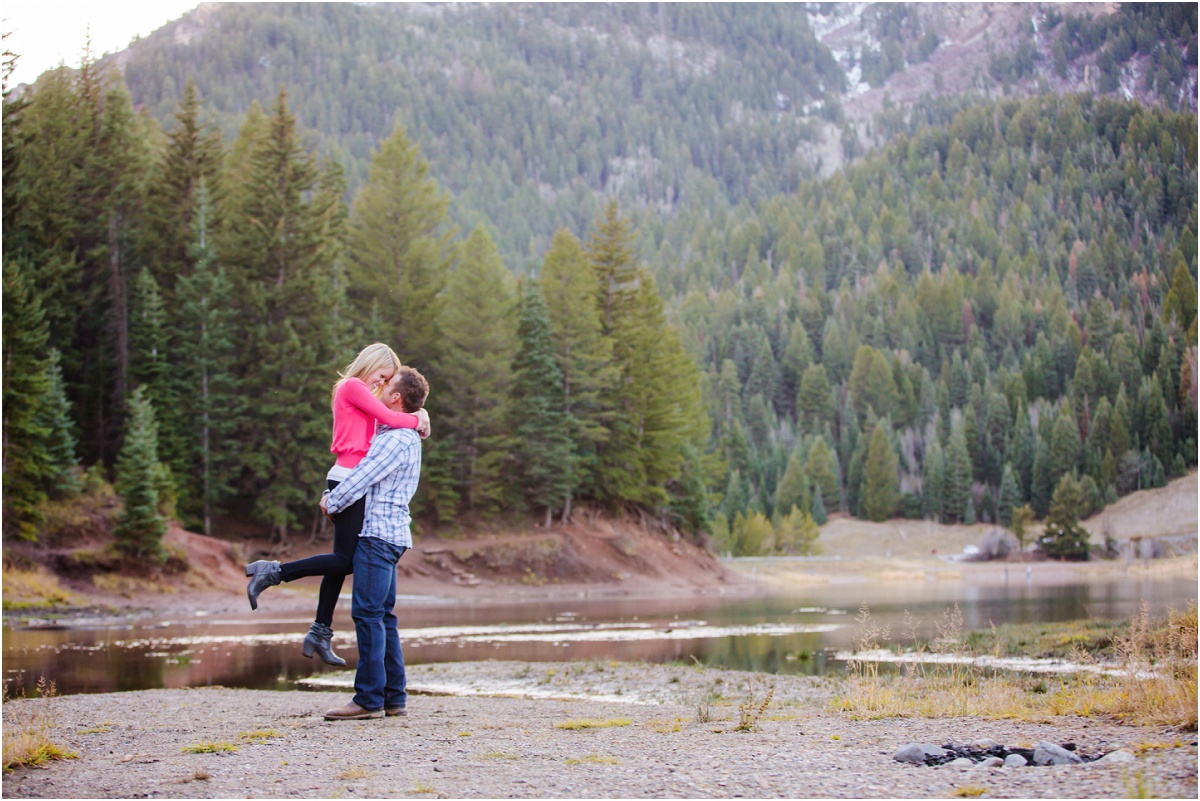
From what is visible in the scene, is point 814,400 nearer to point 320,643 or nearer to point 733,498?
point 733,498

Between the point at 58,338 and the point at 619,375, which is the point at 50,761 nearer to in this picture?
the point at 58,338

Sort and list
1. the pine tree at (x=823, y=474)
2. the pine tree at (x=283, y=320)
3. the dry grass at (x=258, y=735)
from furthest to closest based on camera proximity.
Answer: the pine tree at (x=823, y=474) < the pine tree at (x=283, y=320) < the dry grass at (x=258, y=735)

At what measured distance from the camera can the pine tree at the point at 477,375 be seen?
A: 4519 cm

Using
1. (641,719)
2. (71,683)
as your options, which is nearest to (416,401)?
(641,719)

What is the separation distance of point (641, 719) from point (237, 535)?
1380 inches

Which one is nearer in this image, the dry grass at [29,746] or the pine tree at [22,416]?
the dry grass at [29,746]

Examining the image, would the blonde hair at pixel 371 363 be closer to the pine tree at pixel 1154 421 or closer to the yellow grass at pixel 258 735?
the yellow grass at pixel 258 735

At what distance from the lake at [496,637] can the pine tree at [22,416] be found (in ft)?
19.5

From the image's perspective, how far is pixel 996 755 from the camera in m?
5.87

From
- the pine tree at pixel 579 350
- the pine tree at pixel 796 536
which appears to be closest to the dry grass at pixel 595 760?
the pine tree at pixel 579 350

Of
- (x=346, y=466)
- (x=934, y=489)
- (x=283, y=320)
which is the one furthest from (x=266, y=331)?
(x=934, y=489)

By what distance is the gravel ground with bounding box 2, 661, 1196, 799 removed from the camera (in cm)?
522

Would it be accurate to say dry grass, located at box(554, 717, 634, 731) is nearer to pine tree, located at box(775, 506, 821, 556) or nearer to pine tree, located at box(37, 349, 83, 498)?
pine tree, located at box(37, 349, 83, 498)

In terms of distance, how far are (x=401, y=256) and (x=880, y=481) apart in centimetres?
9272
